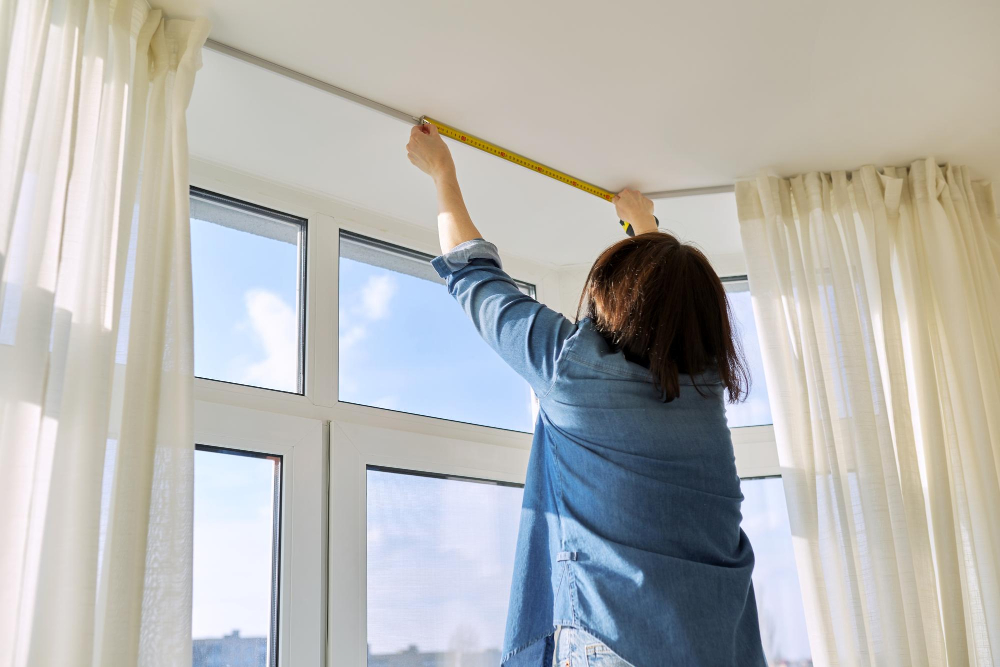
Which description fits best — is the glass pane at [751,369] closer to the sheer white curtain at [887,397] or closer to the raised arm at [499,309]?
the sheer white curtain at [887,397]

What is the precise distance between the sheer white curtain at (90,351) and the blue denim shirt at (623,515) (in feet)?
1.69

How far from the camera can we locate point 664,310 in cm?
130

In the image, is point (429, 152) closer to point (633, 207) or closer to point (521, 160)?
point (521, 160)

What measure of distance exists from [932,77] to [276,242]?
1.52 m

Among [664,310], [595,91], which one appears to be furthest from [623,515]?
[595,91]

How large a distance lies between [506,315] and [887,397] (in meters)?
1.17

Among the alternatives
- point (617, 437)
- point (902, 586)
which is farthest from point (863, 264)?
point (617, 437)

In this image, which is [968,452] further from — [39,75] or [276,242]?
[39,75]

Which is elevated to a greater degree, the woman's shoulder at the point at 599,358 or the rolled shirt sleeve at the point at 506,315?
the rolled shirt sleeve at the point at 506,315

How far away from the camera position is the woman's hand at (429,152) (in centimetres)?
174

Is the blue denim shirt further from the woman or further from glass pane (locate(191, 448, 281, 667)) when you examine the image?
glass pane (locate(191, 448, 281, 667))

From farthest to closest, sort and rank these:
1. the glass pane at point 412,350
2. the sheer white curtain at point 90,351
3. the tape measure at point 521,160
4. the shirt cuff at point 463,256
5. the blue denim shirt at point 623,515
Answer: the glass pane at point 412,350 < the tape measure at point 521,160 < the shirt cuff at point 463,256 < the blue denim shirt at point 623,515 < the sheer white curtain at point 90,351

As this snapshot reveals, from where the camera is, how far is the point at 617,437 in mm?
1263

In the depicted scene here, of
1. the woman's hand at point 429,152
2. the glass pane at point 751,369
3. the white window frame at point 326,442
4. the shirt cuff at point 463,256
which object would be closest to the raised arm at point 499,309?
the shirt cuff at point 463,256
